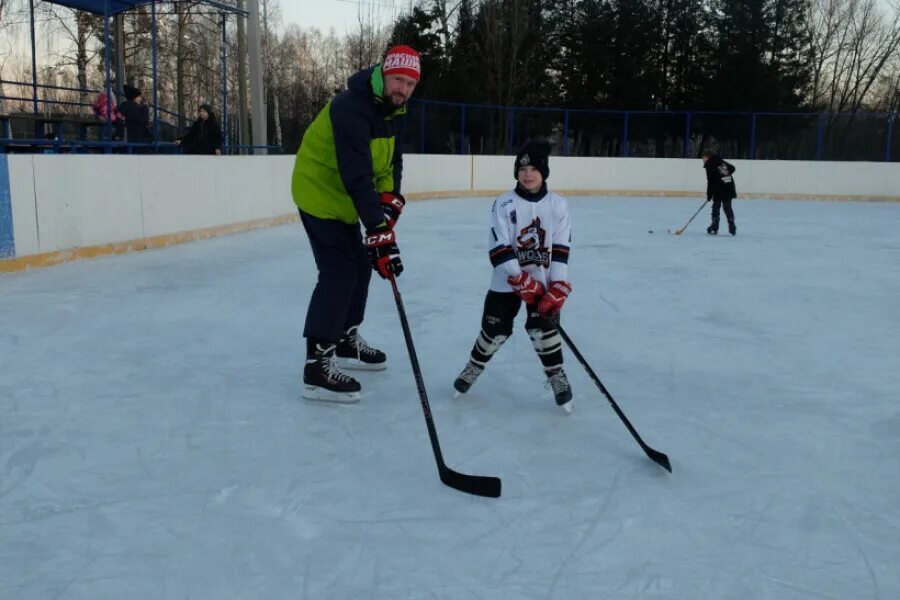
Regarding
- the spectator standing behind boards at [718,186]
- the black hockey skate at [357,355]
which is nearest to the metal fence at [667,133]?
the spectator standing behind boards at [718,186]

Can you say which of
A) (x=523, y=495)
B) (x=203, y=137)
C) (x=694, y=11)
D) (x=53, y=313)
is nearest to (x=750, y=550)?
(x=523, y=495)

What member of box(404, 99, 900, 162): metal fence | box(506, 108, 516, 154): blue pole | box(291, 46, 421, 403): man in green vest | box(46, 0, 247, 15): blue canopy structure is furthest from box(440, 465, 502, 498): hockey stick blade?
box(506, 108, 516, 154): blue pole

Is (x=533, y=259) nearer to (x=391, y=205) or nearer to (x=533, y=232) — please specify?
(x=533, y=232)

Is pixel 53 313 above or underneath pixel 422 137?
underneath

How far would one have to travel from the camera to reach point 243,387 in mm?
3176

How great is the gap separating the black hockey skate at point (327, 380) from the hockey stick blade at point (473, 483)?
0.80m

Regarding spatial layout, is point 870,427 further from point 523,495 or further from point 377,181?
point 377,181

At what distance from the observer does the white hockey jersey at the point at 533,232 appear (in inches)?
108

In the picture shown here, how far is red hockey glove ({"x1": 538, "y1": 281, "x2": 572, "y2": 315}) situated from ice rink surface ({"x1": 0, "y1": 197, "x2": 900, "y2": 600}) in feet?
1.32

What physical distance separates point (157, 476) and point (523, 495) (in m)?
1.01

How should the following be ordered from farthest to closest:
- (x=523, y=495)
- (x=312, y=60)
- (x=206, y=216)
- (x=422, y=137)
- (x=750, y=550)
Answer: (x=312, y=60)
(x=422, y=137)
(x=206, y=216)
(x=523, y=495)
(x=750, y=550)

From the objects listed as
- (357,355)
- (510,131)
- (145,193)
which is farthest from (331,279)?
(510,131)

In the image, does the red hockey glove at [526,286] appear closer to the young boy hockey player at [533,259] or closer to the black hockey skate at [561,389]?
the young boy hockey player at [533,259]

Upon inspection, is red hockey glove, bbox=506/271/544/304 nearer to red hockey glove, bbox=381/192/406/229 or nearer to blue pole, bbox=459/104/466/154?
red hockey glove, bbox=381/192/406/229
